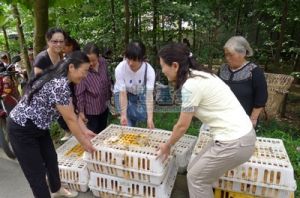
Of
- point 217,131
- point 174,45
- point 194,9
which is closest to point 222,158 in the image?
point 217,131

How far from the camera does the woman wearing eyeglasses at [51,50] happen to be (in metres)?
3.53

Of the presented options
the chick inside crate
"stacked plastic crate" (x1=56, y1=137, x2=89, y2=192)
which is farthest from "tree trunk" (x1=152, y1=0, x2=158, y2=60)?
"stacked plastic crate" (x1=56, y1=137, x2=89, y2=192)

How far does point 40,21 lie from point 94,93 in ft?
4.96

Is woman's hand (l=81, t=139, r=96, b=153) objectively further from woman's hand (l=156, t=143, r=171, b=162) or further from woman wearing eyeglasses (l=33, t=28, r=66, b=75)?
woman wearing eyeglasses (l=33, t=28, r=66, b=75)

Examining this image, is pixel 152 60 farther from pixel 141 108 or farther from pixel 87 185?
pixel 87 185

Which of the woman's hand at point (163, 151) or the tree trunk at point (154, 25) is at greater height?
the tree trunk at point (154, 25)

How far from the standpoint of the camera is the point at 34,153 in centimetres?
284

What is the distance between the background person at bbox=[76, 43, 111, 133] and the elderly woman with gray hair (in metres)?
1.43

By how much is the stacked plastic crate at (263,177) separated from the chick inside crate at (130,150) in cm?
42

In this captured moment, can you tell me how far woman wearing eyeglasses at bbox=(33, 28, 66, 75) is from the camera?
11.6ft

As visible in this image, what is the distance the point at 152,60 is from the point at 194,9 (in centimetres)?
160

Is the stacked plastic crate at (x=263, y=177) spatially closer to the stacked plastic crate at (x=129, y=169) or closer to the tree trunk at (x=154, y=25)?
the stacked plastic crate at (x=129, y=169)

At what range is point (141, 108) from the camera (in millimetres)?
3912

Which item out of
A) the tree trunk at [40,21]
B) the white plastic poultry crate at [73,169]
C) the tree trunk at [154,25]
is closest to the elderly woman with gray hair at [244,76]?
the white plastic poultry crate at [73,169]
